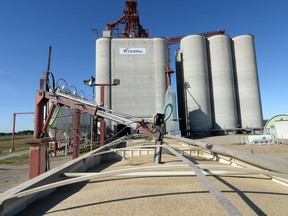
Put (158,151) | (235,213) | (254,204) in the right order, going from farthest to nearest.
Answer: (158,151)
(254,204)
(235,213)

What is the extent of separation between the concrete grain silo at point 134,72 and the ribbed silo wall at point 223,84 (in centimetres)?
918

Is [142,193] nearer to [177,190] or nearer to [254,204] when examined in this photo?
[177,190]

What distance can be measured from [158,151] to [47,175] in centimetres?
309

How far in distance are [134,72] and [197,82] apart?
35.9 ft

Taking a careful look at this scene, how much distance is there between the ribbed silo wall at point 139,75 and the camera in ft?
96.3

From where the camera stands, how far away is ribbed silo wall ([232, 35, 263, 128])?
103ft

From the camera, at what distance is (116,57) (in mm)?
30875

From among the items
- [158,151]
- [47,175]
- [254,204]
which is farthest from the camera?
[158,151]

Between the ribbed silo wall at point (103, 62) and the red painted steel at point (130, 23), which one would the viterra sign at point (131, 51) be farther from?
the red painted steel at point (130, 23)

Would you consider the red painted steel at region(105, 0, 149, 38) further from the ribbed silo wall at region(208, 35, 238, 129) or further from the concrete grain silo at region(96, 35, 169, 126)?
the ribbed silo wall at region(208, 35, 238, 129)

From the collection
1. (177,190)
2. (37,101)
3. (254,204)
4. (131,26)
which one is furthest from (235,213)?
(131,26)

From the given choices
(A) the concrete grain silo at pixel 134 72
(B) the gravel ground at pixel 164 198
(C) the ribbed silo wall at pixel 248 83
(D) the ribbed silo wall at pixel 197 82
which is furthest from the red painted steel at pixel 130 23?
(B) the gravel ground at pixel 164 198

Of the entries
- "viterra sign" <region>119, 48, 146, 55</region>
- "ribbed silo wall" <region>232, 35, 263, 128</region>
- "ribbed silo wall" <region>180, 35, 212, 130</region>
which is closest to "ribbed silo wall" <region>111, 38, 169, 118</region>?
"viterra sign" <region>119, 48, 146, 55</region>

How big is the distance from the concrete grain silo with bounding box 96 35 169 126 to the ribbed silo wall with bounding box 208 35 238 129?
30.1 ft
